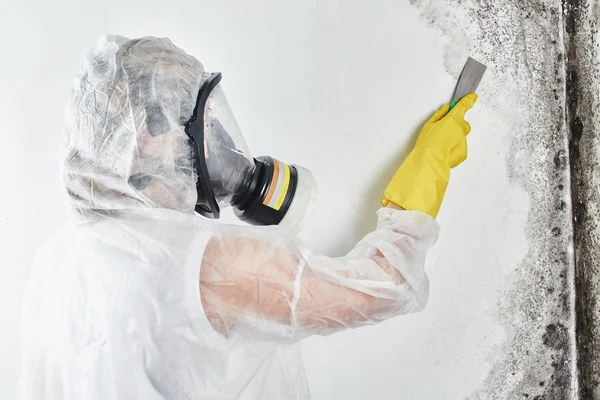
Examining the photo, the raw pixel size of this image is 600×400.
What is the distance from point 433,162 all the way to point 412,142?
0.62 ft

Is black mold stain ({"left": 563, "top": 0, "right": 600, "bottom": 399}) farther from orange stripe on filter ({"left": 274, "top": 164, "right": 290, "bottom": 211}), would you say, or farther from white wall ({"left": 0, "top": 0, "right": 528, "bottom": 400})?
orange stripe on filter ({"left": 274, "top": 164, "right": 290, "bottom": 211})

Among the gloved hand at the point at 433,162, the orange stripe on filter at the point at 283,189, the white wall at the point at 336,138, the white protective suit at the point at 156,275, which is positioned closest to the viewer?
the white protective suit at the point at 156,275

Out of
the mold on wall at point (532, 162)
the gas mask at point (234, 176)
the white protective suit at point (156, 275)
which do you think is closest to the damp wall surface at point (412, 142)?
the mold on wall at point (532, 162)

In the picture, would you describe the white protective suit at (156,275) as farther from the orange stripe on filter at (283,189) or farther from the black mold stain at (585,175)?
the black mold stain at (585,175)

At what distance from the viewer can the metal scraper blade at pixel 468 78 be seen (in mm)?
1380

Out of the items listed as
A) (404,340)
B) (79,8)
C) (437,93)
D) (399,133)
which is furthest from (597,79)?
(79,8)

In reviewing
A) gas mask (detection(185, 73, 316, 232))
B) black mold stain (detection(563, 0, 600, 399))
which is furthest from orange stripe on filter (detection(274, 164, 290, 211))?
black mold stain (detection(563, 0, 600, 399))

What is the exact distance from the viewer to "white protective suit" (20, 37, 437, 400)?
907mm

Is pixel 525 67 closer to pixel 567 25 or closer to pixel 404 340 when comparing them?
pixel 567 25

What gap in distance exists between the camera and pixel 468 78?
1.38 meters

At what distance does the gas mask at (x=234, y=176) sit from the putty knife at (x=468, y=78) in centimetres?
48

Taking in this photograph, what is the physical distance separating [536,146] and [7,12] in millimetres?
1362

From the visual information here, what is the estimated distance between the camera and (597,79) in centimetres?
134

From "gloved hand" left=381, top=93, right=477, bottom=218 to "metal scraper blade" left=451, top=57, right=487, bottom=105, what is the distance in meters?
0.03
